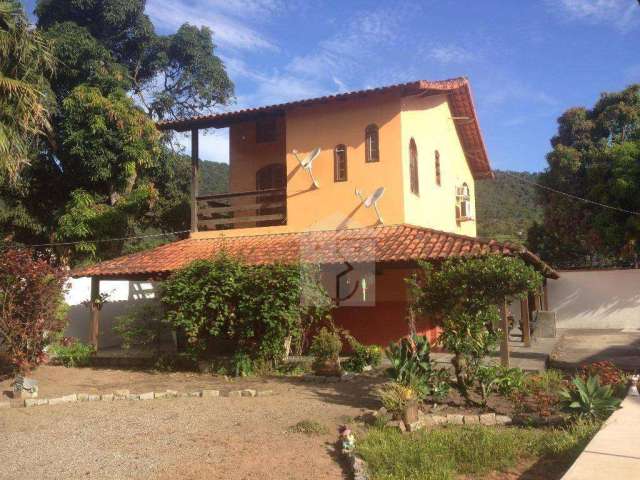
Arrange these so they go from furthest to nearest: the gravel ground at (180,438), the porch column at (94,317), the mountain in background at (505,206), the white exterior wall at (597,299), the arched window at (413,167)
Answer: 1. the mountain in background at (505,206)
2. the white exterior wall at (597,299)
3. the arched window at (413,167)
4. the porch column at (94,317)
5. the gravel ground at (180,438)

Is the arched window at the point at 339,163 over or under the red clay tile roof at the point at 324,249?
over

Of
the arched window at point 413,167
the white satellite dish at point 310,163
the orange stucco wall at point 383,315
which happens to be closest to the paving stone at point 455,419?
the orange stucco wall at point 383,315

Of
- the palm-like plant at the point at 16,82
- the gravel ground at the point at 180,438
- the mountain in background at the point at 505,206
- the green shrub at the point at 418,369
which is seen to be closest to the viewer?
the gravel ground at the point at 180,438

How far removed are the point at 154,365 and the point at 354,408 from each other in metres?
6.89

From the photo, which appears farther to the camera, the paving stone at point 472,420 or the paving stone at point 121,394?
the paving stone at point 121,394

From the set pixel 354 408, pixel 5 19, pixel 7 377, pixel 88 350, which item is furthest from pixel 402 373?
pixel 5 19

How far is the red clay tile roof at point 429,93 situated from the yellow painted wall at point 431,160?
1.44 ft

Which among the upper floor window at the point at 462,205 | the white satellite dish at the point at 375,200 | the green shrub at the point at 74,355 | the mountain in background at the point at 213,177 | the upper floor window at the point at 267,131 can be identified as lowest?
the green shrub at the point at 74,355

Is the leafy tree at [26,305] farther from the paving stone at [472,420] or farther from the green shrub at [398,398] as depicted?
the paving stone at [472,420]

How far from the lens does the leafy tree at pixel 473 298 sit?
7.88 metres

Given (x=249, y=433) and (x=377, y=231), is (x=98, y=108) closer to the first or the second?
(x=377, y=231)

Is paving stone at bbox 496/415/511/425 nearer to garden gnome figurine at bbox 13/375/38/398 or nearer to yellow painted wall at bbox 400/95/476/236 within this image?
yellow painted wall at bbox 400/95/476/236

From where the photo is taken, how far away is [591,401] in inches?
265

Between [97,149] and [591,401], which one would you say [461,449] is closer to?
[591,401]
